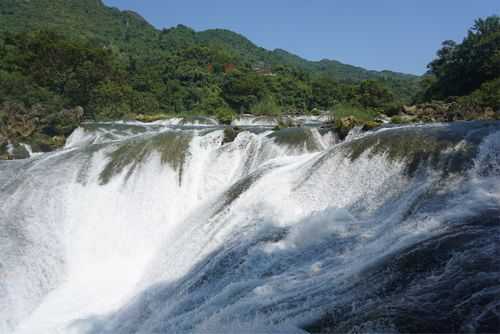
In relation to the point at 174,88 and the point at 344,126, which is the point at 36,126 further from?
the point at 174,88

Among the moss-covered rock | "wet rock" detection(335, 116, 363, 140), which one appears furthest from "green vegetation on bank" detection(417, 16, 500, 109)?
the moss-covered rock

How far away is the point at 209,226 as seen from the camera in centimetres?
716

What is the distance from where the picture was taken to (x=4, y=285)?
264 inches

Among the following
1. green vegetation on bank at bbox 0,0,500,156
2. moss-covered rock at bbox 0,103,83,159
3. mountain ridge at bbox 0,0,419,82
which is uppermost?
mountain ridge at bbox 0,0,419,82

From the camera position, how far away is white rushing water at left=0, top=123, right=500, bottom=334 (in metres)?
4.68

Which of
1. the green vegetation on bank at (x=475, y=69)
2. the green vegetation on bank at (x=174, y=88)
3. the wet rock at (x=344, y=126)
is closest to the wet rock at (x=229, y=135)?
the wet rock at (x=344, y=126)

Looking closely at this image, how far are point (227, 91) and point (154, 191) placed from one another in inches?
1401

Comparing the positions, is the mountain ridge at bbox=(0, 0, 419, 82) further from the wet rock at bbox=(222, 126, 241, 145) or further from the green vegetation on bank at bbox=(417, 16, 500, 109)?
the wet rock at bbox=(222, 126, 241, 145)

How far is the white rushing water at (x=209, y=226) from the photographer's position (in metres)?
4.68

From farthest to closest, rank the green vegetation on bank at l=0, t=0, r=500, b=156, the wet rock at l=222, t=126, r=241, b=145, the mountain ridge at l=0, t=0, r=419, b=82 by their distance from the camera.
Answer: the mountain ridge at l=0, t=0, r=419, b=82
the green vegetation on bank at l=0, t=0, r=500, b=156
the wet rock at l=222, t=126, r=241, b=145

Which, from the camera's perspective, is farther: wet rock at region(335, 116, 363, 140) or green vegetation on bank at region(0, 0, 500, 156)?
green vegetation on bank at region(0, 0, 500, 156)

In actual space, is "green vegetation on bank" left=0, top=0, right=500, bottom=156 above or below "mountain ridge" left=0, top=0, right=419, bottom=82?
below

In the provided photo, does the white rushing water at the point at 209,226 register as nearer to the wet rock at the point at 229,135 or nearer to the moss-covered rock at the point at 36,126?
the wet rock at the point at 229,135

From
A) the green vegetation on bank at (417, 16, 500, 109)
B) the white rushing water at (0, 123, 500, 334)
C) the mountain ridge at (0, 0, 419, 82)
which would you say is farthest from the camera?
the mountain ridge at (0, 0, 419, 82)
